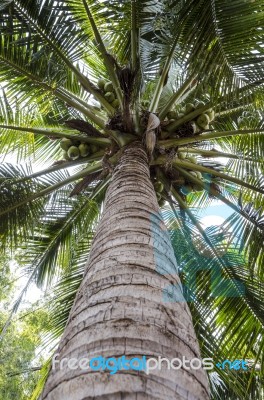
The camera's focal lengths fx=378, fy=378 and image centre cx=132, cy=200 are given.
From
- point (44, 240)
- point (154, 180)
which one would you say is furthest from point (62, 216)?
point (154, 180)

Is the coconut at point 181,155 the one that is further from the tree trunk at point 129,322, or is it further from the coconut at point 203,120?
the tree trunk at point 129,322

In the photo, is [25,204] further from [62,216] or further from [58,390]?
[58,390]

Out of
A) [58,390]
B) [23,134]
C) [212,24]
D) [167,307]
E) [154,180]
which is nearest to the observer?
[58,390]

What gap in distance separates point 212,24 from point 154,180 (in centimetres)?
165

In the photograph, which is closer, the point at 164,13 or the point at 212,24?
the point at 212,24

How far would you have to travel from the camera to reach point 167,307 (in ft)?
4.12

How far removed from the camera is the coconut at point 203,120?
4.06m

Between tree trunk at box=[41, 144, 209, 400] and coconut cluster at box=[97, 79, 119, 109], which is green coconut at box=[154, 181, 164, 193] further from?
tree trunk at box=[41, 144, 209, 400]

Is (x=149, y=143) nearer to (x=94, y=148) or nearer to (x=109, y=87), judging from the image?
(x=94, y=148)

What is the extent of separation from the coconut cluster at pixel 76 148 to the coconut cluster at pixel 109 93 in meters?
0.55

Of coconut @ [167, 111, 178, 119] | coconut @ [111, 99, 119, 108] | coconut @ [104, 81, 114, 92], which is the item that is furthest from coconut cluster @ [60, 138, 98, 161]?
coconut @ [167, 111, 178, 119]

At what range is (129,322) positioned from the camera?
1129 mm

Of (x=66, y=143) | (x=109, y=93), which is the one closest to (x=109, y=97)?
(x=109, y=93)

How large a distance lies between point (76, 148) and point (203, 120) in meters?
1.39
